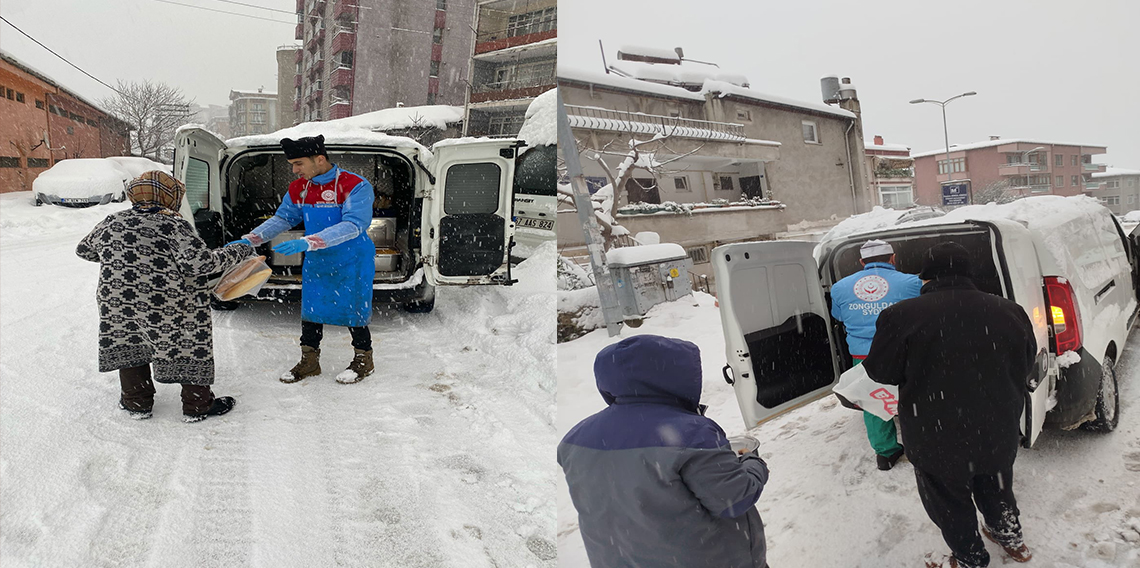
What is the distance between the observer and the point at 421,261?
9.98 ft

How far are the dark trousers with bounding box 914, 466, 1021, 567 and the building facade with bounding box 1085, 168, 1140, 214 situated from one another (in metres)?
0.40

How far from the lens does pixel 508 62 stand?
2854 millimetres

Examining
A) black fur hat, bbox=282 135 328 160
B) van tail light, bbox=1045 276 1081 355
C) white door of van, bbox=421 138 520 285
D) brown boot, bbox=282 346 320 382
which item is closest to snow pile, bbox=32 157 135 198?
black fur hat, bbox=282 135 328 160

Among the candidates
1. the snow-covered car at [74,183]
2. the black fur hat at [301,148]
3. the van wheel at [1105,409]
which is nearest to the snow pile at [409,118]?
the snow-covered car at [74,183]

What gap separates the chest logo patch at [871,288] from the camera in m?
0.89

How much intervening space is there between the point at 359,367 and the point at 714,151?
1646 mm

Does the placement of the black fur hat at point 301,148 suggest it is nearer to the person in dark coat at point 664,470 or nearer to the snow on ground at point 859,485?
the snow on ground at point 859,485

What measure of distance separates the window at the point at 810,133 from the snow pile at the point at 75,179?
8.31ft

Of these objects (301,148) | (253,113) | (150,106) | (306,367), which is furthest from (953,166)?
(150,106)

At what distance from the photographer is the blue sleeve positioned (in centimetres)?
191

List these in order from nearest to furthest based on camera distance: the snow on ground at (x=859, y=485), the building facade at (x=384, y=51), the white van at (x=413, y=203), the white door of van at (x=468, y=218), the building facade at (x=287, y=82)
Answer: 1. the snow on ground at (x=859, y=485)
2. the white van at (x=413, y=203)
3. the building facade at (x=287, y=82)
4. the white door of van at (x=468, y=218)
5. the building facade at (x=384, y=51)

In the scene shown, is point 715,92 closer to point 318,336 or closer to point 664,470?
point 664,470

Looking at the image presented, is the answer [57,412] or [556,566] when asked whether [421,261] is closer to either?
[57,412]

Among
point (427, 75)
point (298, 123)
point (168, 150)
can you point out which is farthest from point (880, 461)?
point (427, 75)
